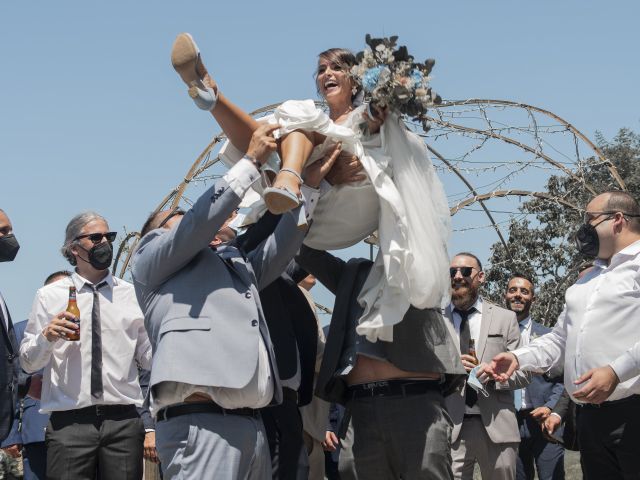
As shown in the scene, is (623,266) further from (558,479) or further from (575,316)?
(558,479)

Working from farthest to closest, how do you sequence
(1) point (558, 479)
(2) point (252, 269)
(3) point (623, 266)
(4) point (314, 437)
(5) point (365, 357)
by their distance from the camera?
(1) point (558, 479) → (4) point (314, 437) → (3) point (623, 266) → (5) point (365, 357) → (2) point (252, 269)

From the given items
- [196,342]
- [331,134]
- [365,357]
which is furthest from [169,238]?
[365,357]

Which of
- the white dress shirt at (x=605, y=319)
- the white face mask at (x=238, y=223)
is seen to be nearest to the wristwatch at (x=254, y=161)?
the white face mask at (x=238, y=223)

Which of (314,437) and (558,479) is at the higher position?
(314,437)

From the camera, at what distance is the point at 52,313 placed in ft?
23.7

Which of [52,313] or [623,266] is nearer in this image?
[623,266]

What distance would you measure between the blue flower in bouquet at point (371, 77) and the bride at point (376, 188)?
6.9 inches

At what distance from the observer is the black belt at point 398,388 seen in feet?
17.6

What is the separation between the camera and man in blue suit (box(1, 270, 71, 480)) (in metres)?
8.01

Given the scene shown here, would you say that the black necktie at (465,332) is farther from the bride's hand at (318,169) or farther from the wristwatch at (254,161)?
the wristwatch at (254,161)

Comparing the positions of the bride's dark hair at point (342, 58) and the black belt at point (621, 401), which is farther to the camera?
the black belt at point (621, 401)

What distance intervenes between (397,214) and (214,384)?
137 cm

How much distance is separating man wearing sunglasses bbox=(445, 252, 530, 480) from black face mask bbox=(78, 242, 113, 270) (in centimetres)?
284

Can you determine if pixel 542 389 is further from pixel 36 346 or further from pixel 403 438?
pixel 36 346
